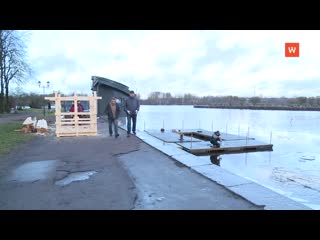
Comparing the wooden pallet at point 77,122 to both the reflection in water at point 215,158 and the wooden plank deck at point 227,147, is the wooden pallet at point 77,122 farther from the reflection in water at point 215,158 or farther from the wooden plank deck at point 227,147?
the reflection in water at point 215,158

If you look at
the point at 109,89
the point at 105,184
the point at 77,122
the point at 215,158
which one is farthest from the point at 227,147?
the point at 105,184

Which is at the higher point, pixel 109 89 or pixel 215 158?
pixel 109 89

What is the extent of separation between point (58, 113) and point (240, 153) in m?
12.9

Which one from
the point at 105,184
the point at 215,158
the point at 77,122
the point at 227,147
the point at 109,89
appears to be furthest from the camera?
→ the point at 109,89

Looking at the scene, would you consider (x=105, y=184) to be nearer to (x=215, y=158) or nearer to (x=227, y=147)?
(x=215, y=158)

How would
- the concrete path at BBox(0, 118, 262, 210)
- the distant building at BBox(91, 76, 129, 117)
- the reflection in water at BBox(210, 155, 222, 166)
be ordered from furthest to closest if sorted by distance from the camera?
the distant building at BBox(91, 76, 129, 117)
the reflection in water at BBox(210, 155, 222, 166)
the concrete path at BBox(0, 118, 262, 210)

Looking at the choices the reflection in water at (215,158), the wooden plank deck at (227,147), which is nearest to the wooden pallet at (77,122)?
the wooden plank deck at (227,147)

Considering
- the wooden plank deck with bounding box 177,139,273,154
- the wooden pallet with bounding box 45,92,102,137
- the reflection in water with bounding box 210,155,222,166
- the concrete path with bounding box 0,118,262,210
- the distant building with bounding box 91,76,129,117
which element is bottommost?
the reflection in water with bounding box 210,155,222,166

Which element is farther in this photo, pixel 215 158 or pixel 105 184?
pixel 215 158

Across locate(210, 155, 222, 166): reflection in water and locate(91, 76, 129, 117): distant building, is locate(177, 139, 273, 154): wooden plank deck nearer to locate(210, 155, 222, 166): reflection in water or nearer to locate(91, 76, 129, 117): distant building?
locate(210, 155, 222, 166): reflection in water

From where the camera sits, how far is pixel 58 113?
562 inches

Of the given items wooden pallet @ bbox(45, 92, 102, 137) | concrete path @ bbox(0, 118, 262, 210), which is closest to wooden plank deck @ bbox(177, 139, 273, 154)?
wooden pallet @ bbox(45, 92, 102, 137)
